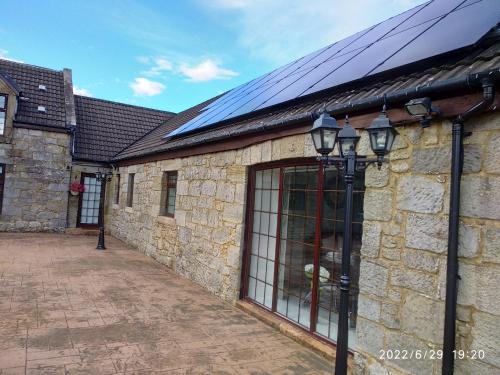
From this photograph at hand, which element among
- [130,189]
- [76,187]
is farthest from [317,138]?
[76,187]

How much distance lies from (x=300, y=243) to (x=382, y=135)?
226 centimetres

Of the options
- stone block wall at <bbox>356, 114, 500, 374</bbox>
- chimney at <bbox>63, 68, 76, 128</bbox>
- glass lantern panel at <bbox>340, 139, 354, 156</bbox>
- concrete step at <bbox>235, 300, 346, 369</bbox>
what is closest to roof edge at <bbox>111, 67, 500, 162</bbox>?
stone block wall at <bbox>356, 114, 500, 374</bbox>

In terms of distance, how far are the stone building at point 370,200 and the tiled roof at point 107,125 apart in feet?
23.3

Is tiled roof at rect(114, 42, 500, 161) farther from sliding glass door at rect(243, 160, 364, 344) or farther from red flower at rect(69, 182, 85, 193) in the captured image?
red flower at rect(69, 182, 85, 193)

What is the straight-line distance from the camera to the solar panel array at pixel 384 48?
3.91 meters

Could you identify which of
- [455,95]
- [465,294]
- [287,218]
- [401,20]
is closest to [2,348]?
[287,218]

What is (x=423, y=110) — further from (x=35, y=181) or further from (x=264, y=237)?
(x=35, y=181)

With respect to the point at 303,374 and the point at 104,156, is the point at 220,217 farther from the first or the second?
the point at 104,156

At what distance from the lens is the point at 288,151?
490 cm

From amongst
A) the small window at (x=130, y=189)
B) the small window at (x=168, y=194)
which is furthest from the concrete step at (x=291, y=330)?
the small window at (x=130, y=189)

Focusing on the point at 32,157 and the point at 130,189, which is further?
the point at 32,157

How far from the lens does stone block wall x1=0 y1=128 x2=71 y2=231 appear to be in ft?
41.1

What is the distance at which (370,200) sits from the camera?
3.73 m

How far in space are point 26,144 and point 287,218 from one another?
36.1 feet
